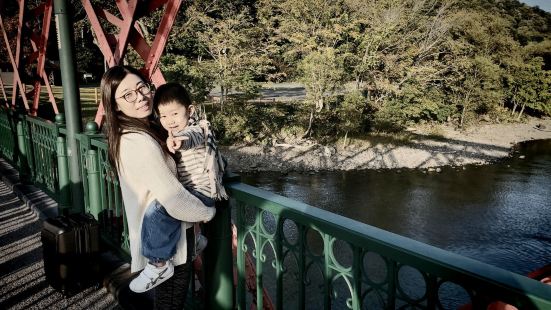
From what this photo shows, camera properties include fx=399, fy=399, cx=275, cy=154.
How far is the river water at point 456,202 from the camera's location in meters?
11.7

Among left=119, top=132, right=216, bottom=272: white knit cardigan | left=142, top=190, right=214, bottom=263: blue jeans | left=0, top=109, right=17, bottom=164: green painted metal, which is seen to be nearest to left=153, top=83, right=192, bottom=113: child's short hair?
left=119, top=132, right=216, bottom=272: white knit cardigan

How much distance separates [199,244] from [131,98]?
2.58 feet

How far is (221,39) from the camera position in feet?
62.6

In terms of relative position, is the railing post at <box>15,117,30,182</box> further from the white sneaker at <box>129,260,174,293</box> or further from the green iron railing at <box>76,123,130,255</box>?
the white sneaker at <box>129,260,174,293</box>

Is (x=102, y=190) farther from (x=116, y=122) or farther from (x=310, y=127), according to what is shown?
(x=310, y=127)

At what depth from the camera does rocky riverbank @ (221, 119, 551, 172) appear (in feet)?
64.0

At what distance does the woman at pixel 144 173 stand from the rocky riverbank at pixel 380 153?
53.9 feet

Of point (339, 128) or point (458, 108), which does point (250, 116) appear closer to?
point (339, 128)

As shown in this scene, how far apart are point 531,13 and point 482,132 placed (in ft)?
72.8

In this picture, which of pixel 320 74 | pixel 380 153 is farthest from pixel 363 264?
pixel 380 153

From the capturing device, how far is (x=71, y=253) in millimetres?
2961

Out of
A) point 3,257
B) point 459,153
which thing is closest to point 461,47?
point 459,153

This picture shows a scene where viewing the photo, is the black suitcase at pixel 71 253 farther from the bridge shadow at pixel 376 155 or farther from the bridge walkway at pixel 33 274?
the bridge shadow at pixel 376 155

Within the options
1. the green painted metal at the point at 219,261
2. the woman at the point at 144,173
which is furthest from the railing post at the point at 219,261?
the woman at the point at 144,173
